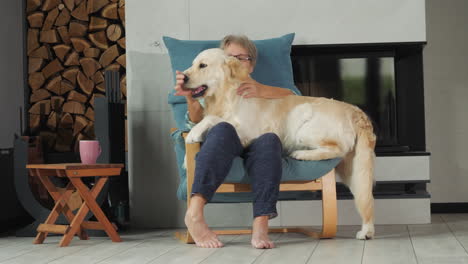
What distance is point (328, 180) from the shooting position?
2.59 m

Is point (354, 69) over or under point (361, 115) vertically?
over

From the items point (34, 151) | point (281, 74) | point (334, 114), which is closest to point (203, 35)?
point (281, 74)

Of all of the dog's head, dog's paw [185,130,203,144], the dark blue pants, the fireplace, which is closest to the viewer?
the dark blue pants

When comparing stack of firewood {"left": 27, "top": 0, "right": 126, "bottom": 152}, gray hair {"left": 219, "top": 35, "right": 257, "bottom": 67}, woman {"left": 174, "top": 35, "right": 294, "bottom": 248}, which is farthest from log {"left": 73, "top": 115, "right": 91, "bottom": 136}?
woman {"left": 174, "top": 35, "right": 294, "bottom": 248}

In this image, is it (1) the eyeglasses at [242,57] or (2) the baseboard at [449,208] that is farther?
(2) the baseboard at [449,208]

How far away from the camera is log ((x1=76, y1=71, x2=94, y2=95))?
4.20 metres

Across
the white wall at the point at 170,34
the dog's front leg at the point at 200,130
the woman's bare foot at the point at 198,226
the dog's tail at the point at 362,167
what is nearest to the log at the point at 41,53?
the white wall at the point at 170,34

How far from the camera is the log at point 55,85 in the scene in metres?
4.19

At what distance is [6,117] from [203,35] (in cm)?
122

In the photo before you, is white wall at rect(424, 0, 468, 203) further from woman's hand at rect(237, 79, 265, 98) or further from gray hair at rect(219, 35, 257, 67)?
woman's hand at rect(237, 79, 265, 98)

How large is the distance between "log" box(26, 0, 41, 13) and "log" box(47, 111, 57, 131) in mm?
718

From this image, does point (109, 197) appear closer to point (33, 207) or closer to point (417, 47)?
point (33, 207)

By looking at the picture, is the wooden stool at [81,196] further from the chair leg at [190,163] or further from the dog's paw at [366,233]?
the dog's paw at [366,233]

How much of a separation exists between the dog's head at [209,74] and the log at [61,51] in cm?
189
